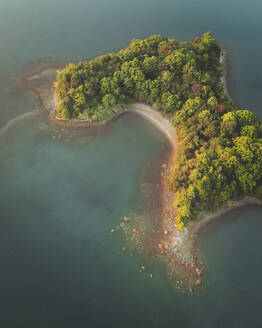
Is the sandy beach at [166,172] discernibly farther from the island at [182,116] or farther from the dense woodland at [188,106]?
the dense woodland at [188,106]

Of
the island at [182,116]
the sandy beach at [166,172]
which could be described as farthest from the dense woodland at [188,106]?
Result: the sandy beach at [166,172]

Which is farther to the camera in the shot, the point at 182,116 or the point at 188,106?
the point at 188,106

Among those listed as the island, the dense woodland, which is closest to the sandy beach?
the island

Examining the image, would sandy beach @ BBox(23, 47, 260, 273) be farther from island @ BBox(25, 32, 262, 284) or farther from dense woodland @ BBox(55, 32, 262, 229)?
dense woodland @ BBox(55, 32, 262, 229)

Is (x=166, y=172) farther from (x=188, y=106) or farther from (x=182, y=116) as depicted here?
(x=188, y=106)

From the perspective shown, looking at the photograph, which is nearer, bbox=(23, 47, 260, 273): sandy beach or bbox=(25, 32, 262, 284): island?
bbox=(23, 47, 260, 273): sandy beach

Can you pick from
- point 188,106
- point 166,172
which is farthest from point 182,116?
point 166,172
